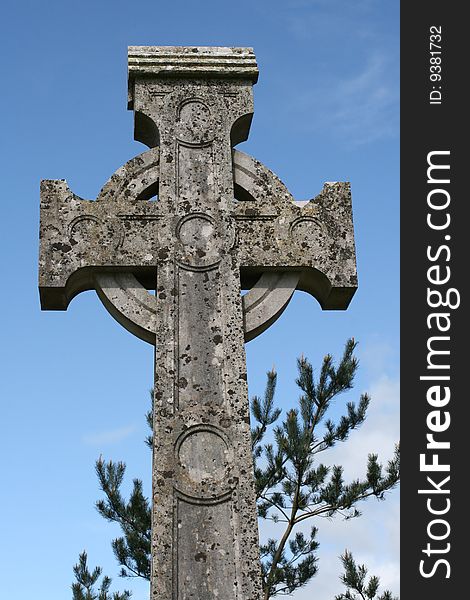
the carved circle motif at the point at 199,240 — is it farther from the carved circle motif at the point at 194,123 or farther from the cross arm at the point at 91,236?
the carved circle motif at the point at 194,123

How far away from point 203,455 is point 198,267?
100 cm

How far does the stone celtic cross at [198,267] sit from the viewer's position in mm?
4281

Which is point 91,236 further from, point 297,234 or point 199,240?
point 297,234

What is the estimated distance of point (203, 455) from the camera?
4.43 m

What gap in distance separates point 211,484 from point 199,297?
97 cm

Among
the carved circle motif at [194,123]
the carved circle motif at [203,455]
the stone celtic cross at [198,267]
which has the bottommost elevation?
the carved circle motif at [203,455]

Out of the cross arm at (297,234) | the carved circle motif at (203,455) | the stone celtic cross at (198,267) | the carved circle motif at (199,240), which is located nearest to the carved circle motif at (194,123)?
the stone celtic cross at (198,267)

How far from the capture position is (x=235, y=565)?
13.8 feet

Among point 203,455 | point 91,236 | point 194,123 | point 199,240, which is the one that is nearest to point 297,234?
point 199,240

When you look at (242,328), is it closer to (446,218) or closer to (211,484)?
(211,484)

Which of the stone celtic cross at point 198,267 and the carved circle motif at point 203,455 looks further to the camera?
the carved circle motif at point 203,455

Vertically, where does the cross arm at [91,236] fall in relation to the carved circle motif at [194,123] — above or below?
below

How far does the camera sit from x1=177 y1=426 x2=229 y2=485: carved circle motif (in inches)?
173

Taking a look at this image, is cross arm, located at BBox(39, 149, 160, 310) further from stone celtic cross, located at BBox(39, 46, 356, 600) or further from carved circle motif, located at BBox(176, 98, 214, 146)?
carved circle motif, located at BBox(176, 98, 214, 146)
